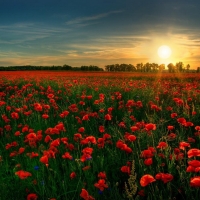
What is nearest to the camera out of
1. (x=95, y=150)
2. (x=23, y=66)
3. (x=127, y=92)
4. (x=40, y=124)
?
(x=95, y=150)

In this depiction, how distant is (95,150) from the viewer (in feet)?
11.1

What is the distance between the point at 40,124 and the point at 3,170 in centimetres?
147

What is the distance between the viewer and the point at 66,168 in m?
2.87

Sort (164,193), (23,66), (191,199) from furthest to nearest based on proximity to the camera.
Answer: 1. (23,66)
2. (164,193)
3. (191,199)

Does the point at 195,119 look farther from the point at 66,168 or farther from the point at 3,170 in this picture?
the point at 3,170

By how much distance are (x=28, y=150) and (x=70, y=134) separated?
A: 679 millimetres

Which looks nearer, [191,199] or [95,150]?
[191,199]

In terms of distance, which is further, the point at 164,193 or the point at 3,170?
the point at 3,170

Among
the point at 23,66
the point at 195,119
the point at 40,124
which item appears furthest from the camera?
the point at 23,66

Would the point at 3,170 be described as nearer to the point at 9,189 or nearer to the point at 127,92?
the point at 9,189

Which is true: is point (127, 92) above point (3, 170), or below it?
above

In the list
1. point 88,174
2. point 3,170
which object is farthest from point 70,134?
point 88,174

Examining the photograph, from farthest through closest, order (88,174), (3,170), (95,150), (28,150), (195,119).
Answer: (195,119) < (28,150) < (95,150) < (3,170) < (88,174)

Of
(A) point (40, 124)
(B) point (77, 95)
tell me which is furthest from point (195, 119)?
(B) point (77, 95)
